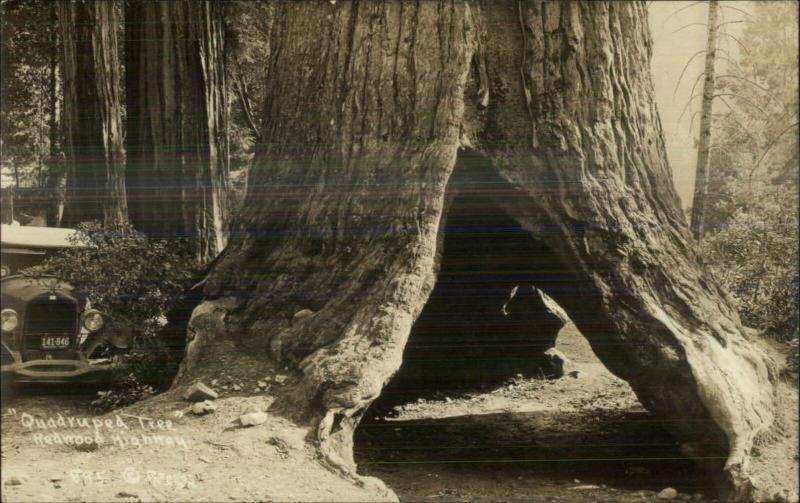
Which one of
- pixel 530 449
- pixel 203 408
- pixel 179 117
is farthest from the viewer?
pixel 179 117

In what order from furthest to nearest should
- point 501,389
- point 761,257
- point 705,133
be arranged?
1. point 501,389
2. point 761,257
3. point 705,133

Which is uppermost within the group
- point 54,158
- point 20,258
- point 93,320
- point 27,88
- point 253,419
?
point 27,88

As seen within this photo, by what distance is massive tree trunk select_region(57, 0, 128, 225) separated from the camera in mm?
5922

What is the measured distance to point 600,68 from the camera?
17.0 ft

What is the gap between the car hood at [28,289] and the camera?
4.70 metres

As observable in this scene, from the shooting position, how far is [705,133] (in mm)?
5203

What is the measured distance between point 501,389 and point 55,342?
13.0ft

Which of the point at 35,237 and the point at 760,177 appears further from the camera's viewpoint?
the point at 760,177

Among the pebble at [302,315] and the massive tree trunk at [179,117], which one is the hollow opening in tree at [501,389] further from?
the massive tree trunk at [179,117]

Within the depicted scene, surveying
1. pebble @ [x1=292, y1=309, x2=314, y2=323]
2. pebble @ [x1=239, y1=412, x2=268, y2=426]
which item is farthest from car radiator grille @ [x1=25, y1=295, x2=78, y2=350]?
pebble @ [x1=292, y1=309, x2=314, y2=323]

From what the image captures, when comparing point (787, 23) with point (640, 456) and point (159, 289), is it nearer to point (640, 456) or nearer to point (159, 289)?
point (640, 456)

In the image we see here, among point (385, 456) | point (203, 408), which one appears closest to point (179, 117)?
point (203, 408)

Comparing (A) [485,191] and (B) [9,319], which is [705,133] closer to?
(A) [485,191]

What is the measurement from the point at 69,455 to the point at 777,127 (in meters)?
4.75
